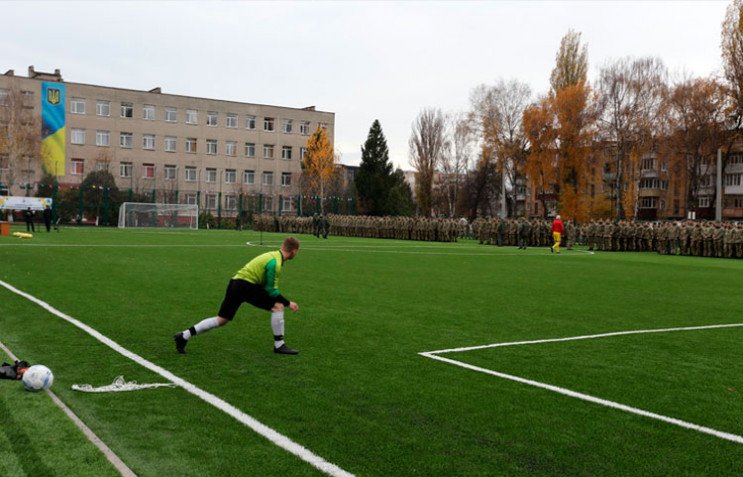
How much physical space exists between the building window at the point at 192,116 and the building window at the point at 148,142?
4620 mm

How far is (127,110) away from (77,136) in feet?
20.3

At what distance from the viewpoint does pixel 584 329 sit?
10.2 meters

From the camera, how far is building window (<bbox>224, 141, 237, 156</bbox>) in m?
84.4

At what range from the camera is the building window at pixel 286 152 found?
290 feet

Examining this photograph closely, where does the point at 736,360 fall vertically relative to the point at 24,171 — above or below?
below

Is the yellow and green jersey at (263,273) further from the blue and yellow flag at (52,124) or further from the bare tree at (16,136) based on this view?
the blue and yellow flag at (52,124)

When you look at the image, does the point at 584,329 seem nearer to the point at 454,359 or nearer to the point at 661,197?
the point at 454,359

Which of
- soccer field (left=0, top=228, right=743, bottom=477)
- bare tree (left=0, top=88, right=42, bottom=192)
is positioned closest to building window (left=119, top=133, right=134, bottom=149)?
bare tree (left=0, top=88, right=42, bottom=192)

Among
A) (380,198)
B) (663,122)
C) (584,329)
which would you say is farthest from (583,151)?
(584,329)

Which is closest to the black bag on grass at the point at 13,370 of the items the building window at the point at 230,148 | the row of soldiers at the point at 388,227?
the row of soldiers at the point at 388,227

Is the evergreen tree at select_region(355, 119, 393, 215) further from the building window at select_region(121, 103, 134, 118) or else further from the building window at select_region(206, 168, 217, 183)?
the building window at select_region(121, 103, 134, 118)

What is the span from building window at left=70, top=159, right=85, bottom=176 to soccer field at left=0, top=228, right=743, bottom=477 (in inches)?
2644

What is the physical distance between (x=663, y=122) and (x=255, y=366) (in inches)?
2249

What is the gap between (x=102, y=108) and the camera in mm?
76812
